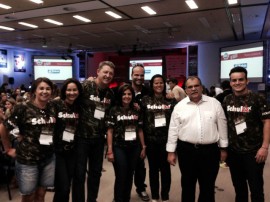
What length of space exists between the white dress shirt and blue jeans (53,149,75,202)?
1.05 m

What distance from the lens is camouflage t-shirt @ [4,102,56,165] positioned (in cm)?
211

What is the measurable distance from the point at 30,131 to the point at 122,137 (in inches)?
36.2

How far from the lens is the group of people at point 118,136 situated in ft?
7.06

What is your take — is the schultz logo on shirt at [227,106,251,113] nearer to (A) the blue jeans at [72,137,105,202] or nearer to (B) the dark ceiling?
(A) the blue jeans at [72,137,105,202]

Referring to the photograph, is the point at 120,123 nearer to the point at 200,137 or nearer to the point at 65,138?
the point at 65,138

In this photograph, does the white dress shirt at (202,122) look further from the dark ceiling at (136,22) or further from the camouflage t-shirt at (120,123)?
the dark ceiling at (136,22)

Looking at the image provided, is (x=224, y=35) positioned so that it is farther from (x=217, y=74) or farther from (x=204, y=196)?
(x=204, y=196)

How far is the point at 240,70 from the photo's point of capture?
7.64ft

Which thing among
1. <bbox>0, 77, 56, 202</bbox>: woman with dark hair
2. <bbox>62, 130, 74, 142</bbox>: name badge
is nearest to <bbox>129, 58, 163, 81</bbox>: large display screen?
<bbox>62, 130, 74, 142</bbox>: name badge

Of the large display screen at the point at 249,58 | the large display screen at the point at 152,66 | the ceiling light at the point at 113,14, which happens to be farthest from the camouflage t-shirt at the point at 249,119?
the large display screen at the point at 152,66

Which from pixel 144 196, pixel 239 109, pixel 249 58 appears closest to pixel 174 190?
pixel 144 196

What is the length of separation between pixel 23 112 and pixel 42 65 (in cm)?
1294

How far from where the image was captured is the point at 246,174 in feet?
7.73

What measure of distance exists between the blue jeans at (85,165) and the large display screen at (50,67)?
40.3 feet
